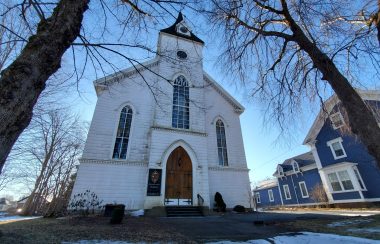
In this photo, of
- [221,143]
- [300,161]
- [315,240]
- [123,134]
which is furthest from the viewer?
[300,161]

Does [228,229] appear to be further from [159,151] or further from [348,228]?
[159,151]

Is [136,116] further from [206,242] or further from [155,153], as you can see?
[206,242]

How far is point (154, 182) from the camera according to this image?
11.7 meters

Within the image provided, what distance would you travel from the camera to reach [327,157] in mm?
20828

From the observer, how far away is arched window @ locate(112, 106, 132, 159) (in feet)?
40.8

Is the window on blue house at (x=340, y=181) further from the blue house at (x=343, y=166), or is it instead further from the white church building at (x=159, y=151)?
the white church building at (x=159, y=151)

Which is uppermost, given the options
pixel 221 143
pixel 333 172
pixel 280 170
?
pixel 280 170

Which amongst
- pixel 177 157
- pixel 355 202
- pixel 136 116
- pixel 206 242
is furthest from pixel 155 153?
pixel 355 202

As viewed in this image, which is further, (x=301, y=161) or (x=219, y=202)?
(x=301, y=161)

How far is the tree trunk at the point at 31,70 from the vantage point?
73.7 inches

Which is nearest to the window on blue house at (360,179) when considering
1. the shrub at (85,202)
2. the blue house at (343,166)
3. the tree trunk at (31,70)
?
the blue house at (343,166)

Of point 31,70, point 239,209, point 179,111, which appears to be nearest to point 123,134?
point 179,111

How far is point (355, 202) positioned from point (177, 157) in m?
17.0

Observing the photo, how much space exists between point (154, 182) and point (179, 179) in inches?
69.4
